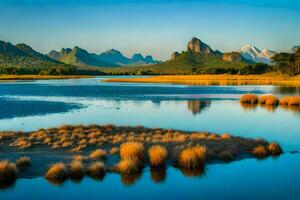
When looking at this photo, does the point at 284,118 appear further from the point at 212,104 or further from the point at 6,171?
the point at 6,171

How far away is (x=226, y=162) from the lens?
23.3 metres

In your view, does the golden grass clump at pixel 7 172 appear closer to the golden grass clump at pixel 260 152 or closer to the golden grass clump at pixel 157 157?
the golden grass clump at pixel 157 157

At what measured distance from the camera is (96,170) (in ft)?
66.1

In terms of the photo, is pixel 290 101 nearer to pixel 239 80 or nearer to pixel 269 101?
pixel 269 101

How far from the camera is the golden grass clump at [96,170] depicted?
20094 millimetres

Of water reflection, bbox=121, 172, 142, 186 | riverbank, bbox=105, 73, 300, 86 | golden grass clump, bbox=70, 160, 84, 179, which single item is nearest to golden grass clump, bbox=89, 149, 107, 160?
golden grass clump, bbox=70, 160, 84, 179

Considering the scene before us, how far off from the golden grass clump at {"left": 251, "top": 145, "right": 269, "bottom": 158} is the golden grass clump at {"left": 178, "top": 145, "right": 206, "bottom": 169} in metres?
3.87

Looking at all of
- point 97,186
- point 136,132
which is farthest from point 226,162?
point 136,132

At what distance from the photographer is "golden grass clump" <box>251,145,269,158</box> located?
24830 mm

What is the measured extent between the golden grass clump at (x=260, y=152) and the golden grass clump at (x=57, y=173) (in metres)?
11.2

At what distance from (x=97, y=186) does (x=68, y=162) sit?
3520 mm

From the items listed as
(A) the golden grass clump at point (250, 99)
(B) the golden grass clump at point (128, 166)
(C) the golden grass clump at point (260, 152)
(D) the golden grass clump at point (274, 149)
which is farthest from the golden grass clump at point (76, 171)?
(A) the golden grass clump at point (250, 99)

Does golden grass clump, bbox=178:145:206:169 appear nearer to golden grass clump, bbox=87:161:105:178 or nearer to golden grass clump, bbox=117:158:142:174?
golden grass clump, bbox=117:158:142:174

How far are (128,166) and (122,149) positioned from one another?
6.41ft
